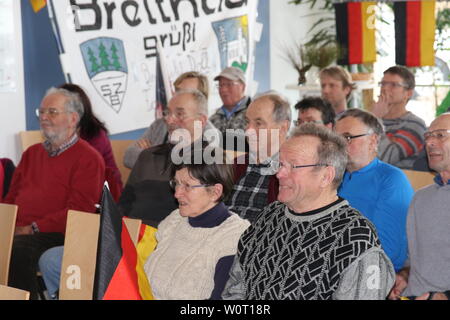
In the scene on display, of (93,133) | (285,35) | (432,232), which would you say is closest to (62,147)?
(93,133)

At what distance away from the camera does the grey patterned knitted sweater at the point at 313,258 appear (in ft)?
6.70

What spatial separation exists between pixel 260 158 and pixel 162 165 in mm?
649

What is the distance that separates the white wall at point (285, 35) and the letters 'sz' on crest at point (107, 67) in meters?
2.50

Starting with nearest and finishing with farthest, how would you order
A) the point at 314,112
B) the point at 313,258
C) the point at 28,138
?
1. the point at 313,258
2. the point at 314,112
3. the point at 28,138

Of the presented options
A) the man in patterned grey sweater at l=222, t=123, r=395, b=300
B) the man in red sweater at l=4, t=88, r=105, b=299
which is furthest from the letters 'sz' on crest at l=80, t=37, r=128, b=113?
the man in patterned grey sweater at l=222, t=123, r=395, b=300

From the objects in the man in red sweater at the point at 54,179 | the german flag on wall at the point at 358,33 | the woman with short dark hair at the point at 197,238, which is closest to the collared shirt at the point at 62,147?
the man in red sweater at the point at 54,179

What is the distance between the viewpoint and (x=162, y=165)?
12.2ft

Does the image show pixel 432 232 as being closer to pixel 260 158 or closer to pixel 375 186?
pixel 375 186

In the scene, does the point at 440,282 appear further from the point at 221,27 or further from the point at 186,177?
the point at 221,27

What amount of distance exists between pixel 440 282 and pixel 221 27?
16.5 feet

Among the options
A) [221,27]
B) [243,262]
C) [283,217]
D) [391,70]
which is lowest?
[243,262]

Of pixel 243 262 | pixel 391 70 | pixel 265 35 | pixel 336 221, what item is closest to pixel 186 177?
pixel 243 262

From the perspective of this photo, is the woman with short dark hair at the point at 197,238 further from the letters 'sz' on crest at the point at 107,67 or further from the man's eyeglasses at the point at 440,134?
the letters 'sz' on crest at the point at 107,67

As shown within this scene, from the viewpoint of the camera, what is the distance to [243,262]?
2342 mm
